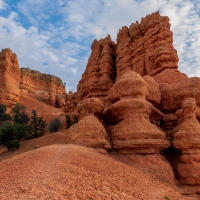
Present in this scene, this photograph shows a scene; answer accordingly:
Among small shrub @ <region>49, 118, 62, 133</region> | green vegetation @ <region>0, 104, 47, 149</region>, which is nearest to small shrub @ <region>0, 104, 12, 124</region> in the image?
green vegetation @ <region>0, 104, 47, 149</region>

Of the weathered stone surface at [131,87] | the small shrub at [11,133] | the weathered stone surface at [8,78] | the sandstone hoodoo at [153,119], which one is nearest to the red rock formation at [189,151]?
the sandstone hoodoo at [153,119]

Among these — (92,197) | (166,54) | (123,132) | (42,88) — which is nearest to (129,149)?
(123,132)

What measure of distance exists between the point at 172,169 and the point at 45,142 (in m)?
11.7

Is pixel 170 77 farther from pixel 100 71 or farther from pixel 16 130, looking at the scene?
pixel 16 130

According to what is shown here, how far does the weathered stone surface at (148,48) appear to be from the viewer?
16188 mm

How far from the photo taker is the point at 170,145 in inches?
389

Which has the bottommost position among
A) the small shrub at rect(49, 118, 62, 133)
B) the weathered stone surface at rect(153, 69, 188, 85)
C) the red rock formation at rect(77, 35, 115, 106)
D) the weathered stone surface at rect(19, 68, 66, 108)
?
the small shrub at rect(49, 118, 62, 133)

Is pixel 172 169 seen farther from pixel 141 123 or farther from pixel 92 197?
pixel 92 197

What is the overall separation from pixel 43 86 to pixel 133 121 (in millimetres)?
53439

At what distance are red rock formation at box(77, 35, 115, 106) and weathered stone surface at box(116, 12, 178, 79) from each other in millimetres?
1404

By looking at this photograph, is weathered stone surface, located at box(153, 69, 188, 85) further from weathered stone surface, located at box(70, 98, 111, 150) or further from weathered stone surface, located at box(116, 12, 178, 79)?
weathered stone surface, located at box(70, 98, 111, 150)

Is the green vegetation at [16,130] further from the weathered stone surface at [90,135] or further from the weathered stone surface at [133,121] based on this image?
the weathered stone surface at [133,121]

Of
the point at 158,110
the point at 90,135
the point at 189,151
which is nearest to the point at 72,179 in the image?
the point at 90,135

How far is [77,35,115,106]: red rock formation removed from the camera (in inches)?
908
